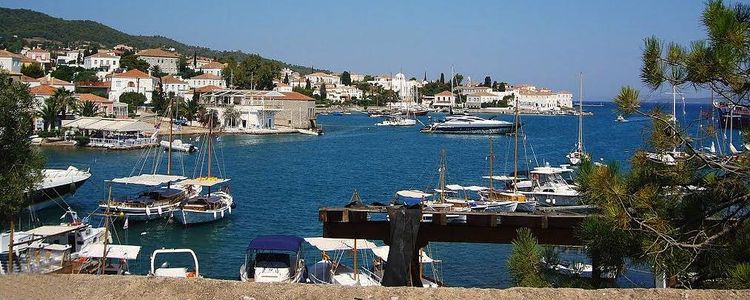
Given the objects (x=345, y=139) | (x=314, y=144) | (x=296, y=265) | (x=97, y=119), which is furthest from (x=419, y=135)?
(x=296, y=265)

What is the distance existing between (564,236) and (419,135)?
224 ft

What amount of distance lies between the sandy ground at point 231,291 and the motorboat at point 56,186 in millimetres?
20050

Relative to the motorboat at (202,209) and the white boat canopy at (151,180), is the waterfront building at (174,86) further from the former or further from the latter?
the motorboat at (202,209)

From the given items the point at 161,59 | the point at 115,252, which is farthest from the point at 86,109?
the point at 161,59

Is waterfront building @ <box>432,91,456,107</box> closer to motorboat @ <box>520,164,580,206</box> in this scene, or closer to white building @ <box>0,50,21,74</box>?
white building @ <box>0,50,21,74</box>

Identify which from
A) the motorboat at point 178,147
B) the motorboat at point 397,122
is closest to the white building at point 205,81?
the motorboat at point 397,122

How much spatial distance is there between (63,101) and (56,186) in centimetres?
2948

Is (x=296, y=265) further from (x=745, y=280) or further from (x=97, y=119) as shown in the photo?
(x=97, y=119)

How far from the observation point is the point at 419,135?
75875 millimetres

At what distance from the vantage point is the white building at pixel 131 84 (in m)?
78.5

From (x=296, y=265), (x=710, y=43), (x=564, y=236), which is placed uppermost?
(x=710, y=43)

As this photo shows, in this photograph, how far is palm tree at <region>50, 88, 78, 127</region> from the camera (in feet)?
171

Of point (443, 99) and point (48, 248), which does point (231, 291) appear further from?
point (443, 99)

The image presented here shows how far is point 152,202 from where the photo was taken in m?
23.6
